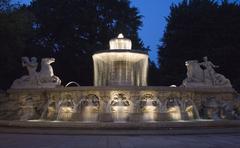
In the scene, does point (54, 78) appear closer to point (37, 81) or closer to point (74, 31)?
point (37, 81)

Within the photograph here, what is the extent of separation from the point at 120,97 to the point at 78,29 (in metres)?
23.0

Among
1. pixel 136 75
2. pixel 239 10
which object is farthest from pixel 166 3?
pixel 136 75

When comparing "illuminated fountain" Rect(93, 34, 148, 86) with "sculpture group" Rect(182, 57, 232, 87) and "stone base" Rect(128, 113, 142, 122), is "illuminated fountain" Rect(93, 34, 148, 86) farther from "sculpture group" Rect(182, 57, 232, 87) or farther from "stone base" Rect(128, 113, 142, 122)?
"stone base" Rect(128, 113, 142, 122)

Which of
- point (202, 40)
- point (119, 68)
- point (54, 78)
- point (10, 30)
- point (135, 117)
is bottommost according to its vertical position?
point (135, 117)

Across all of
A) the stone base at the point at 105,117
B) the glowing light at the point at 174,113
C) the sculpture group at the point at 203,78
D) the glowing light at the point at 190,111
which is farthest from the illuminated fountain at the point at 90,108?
the sculpture group at the point at 203,78

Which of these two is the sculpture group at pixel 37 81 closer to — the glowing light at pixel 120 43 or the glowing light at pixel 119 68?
the glowing light at pixel 119 68

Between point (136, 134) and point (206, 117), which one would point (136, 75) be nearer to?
point (206, 117)

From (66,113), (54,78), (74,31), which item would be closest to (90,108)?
(66,113)

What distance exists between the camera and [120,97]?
47.5ft

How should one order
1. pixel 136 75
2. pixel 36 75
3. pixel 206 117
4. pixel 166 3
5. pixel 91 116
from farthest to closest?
pixel 166 3, pixel 136 75, pixel 36 75, pixel 206 117, pixel 91 116

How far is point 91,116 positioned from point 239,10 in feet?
86.1

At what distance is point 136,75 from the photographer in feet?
62.4

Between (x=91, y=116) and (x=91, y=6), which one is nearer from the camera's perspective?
(x=91, y=116)

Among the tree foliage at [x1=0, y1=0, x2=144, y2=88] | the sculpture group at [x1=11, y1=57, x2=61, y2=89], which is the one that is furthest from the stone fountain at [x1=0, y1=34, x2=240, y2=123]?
the tree foliage at [x1=0, y1=0, x2=144, y2=88]
